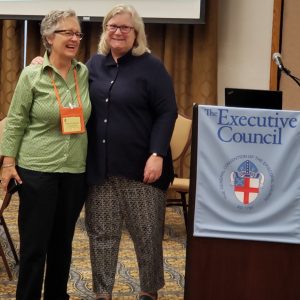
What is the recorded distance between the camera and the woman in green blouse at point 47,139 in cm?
269

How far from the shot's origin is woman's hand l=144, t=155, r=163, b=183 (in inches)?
112

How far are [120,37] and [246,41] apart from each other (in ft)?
10.9

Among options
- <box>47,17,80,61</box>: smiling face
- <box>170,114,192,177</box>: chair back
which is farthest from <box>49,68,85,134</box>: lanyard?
<box>170,114,192,177</box>: chair back

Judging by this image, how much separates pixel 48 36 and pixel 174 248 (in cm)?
230

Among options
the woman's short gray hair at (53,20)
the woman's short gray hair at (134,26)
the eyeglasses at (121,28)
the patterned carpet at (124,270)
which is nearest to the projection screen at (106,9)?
the patterned carpet at (124,270)

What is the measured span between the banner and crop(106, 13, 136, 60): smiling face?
1.72ft

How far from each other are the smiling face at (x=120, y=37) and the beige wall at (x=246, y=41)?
3.23m

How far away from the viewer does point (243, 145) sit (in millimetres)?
2637

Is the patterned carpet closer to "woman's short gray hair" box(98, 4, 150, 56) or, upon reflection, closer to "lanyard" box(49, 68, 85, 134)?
"lanyard" box(49, 68, 85, 134)

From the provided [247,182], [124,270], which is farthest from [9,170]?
[124,270]

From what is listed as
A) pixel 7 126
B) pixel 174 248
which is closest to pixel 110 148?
pixel 7 126

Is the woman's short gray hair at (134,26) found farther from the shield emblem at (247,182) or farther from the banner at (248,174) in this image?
the shield emblem at (247,182)

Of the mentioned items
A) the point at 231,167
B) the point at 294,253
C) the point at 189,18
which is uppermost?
the point at 189,18

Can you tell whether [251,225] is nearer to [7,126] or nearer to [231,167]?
[231,167]
